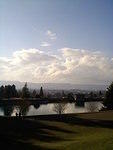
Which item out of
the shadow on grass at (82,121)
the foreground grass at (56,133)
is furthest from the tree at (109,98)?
the shadow on grass at (82,121)

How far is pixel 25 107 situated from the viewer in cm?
6450

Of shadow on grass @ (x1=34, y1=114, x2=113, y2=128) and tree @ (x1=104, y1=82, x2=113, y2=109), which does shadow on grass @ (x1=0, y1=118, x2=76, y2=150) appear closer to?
shadow on grass @ (x1=34, y1=114, x2=113, y2=128)

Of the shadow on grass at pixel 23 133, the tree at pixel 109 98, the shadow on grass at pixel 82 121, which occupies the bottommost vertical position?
the shadow on grass at pixel 23 133

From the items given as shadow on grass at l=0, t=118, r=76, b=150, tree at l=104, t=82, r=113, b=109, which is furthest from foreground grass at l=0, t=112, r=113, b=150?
tree at l=104, t=82, r=113, b=109

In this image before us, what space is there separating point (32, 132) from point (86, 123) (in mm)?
7375

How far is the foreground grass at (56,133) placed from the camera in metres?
21.1

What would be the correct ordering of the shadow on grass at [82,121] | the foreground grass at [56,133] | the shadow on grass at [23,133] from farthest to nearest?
the shadow on grass at [82,121] → the shadow on grass at [23,133] → the foreground grass at [56,133]

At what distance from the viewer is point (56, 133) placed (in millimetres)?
28219

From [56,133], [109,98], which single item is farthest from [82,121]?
[109,98]

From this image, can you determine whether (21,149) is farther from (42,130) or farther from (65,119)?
(65,119)

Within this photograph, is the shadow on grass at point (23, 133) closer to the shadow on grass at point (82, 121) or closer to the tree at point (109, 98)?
the shadow on grass at point (82, 121)

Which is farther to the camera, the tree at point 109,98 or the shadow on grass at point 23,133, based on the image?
the tree at point 109,98

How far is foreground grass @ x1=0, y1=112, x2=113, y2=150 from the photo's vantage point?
69.2 ft

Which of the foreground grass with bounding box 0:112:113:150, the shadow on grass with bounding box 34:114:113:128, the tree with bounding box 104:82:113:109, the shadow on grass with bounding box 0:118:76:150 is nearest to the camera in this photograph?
the foreground grass with bounding box 0:112:113:150
